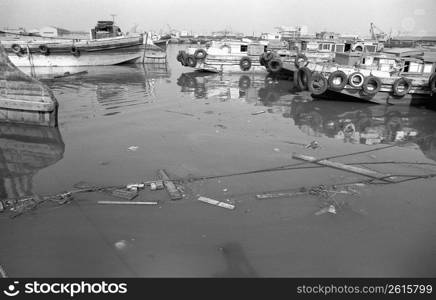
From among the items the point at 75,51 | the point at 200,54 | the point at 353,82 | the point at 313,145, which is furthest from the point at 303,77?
the point at 75,51

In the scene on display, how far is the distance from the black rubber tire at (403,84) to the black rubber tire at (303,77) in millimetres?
4104

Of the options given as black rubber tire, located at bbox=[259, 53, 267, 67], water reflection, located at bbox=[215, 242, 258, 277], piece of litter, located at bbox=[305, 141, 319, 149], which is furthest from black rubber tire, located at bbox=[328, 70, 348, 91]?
water reflection, located at bbox=[215, 242, 258, 277]

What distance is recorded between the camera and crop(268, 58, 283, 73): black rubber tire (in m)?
25.6

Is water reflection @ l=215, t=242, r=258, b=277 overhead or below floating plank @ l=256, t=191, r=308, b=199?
below

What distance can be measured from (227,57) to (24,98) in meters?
19.3

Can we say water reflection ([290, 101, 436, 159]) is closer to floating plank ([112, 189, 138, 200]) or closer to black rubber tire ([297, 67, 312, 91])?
black rubber tire ([297, 67, 312, 91])

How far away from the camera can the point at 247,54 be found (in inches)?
1112

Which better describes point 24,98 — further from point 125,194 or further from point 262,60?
point 262,60

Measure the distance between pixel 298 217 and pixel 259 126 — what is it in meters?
6.55

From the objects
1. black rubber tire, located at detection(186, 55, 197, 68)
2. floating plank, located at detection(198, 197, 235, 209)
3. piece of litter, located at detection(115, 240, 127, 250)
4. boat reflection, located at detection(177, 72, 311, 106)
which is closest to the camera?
piece of litter, located at detection(115, 240, 127, 250)

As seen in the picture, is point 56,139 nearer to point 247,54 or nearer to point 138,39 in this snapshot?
point 247,54

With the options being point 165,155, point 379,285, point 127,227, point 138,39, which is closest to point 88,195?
point 127,227

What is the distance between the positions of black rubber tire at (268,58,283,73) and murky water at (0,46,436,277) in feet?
39.7

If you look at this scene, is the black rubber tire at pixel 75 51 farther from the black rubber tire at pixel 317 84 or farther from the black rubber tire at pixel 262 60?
the black rubber tire at pixel 317 84
